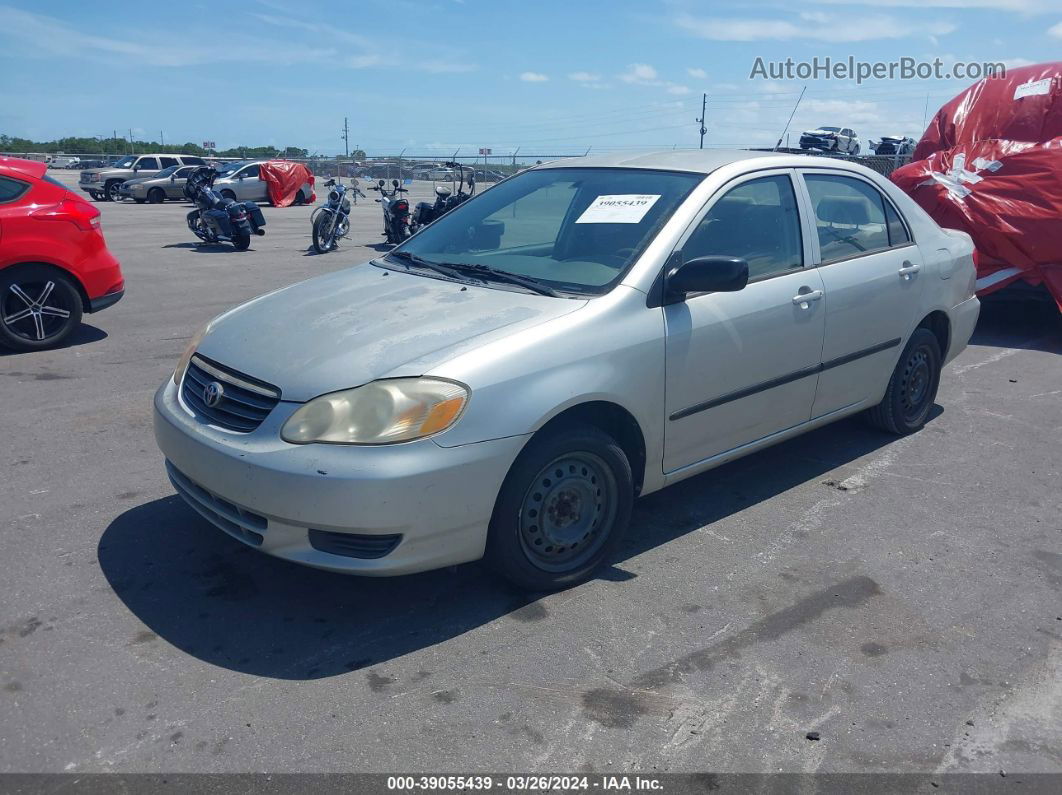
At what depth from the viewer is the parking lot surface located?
2859 millimetres

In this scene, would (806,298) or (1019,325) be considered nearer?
(806,298)

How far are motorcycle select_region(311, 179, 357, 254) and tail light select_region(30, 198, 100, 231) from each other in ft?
25.1

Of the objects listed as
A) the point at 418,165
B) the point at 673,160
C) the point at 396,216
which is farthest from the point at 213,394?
the point at 418,165

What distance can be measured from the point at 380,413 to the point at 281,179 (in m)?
28.6

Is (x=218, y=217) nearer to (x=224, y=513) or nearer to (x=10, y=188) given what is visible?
(x=10, y=188)

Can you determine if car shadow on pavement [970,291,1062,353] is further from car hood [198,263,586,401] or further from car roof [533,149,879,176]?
car hood [198,263,586,401]

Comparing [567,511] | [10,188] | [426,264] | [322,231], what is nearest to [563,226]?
[426,264]

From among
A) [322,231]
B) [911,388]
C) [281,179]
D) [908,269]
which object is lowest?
[911,388]

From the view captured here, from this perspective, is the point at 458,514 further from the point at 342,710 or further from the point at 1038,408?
the point at 1038,408

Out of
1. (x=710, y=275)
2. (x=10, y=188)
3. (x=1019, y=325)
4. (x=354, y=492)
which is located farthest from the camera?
(x=1019, y=325)

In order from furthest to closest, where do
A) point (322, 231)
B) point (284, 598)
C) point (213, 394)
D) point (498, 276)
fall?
point (322, 231)
point (498, 276)
point (284, 598)
point (213, 394)

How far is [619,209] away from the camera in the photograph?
4367 millimetres

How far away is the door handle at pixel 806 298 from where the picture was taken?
453 cm

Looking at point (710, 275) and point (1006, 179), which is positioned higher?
point (1006, 179)
